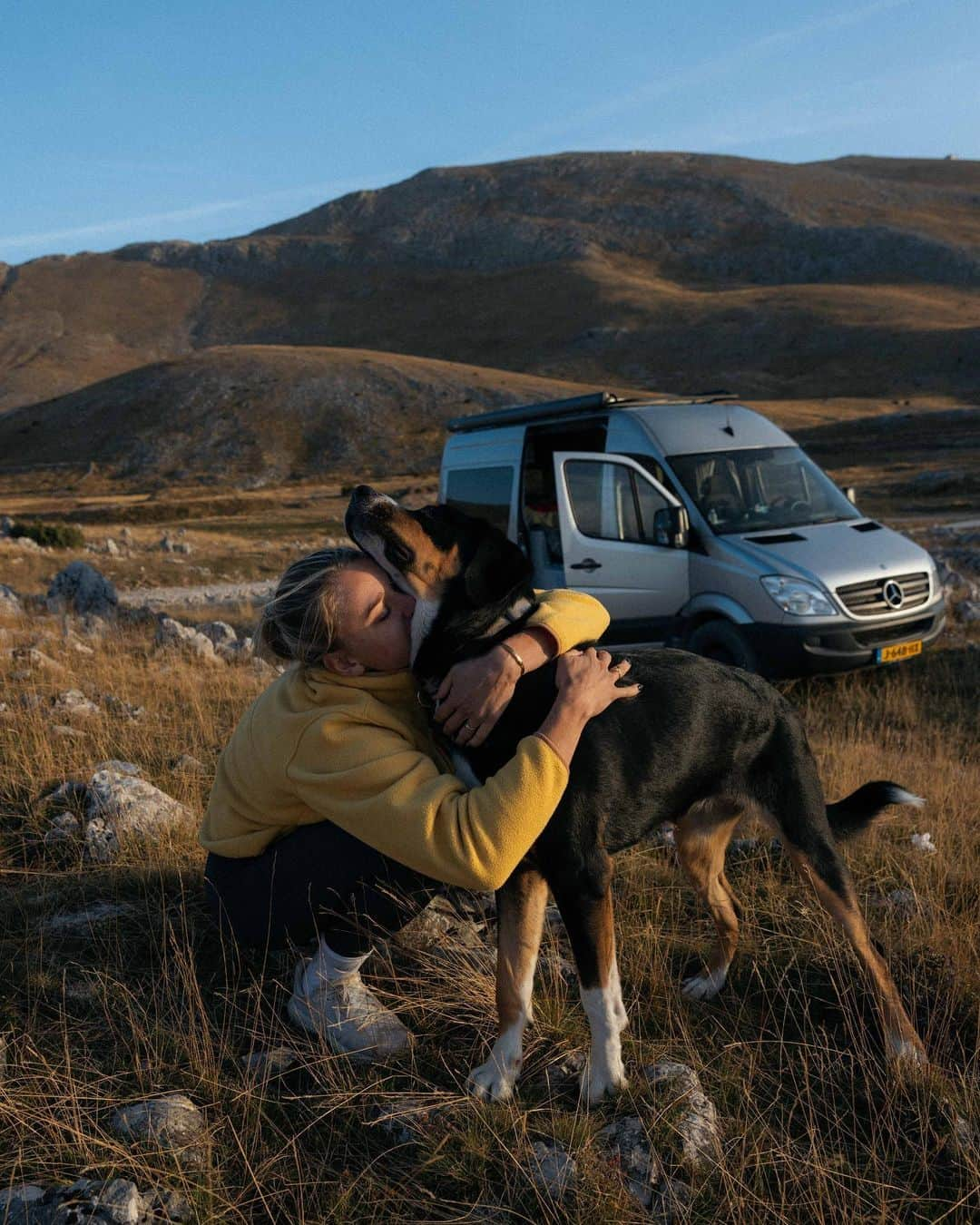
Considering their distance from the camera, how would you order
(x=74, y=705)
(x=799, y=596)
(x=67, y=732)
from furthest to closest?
(x=799, y=596)
(x=74, y=705)
(x=67, y=732)

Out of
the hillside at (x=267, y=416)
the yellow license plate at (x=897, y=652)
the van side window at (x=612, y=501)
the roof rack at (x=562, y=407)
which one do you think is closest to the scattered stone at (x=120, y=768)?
the roof rack at (x=562, y=407)

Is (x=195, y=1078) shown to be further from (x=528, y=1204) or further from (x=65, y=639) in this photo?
(x=65, y=639)

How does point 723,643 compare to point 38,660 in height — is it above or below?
below

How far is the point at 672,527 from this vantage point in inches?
296

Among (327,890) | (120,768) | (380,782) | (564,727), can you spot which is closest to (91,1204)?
(327,890)

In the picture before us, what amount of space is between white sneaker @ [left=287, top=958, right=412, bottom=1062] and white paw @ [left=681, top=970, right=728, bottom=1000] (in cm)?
92

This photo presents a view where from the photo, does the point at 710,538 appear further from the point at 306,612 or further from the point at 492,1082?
the point at 492,1082

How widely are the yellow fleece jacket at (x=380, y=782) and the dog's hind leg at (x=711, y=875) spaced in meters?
0.71

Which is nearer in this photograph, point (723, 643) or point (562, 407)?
point (723, 643)

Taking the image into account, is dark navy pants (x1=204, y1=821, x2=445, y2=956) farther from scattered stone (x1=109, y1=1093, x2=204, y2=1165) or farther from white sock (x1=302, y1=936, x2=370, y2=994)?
scattered stone (x1=109, y1=1093, x2=204, y2=1165)

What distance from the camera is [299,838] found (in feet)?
9.78

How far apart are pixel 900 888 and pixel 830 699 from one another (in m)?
3.62

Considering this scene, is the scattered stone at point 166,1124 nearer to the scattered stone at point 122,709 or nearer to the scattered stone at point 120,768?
the scattered stone at point 120,768

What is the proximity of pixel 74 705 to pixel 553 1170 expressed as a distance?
4.49 metres
